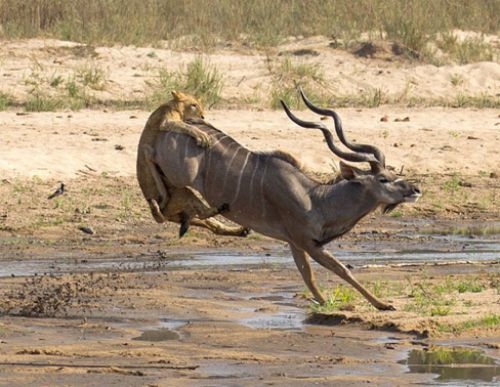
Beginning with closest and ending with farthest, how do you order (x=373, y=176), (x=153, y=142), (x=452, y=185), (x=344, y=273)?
(x=344, y=273), (x=373, y=176), (x=153, y=142), (x=452, y=185)

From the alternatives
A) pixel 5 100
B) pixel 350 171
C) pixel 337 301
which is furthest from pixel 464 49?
pixel 337 301

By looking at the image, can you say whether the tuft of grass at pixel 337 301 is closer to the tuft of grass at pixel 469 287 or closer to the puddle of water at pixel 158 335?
the tuft of grass at pixel 469 287

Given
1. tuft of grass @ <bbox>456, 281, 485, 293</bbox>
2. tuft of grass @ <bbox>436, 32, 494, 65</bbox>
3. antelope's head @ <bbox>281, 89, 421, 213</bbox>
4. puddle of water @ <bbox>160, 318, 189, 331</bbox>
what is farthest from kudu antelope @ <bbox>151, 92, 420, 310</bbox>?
tuft of grass @ <bbox>436, 32, 494, 65</bbox>

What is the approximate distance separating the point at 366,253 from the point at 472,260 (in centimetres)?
94

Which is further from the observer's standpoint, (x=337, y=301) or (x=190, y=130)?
(x=190, y=130)

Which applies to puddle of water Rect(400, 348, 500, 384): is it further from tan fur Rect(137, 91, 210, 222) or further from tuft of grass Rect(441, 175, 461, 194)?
tuft of grass Rect(441, 175, 461, 194)

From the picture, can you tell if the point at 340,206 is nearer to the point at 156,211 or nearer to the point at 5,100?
the point at 156,211

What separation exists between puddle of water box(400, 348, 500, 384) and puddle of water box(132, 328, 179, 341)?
1447mm

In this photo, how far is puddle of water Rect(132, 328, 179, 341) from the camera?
30.5 ft

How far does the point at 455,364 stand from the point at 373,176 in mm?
2177

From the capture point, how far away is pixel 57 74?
18.2m

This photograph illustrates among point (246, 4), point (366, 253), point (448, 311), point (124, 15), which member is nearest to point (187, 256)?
point (366, 253)

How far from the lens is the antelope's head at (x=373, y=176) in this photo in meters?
10.5

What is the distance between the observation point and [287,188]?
1062 centimetres
